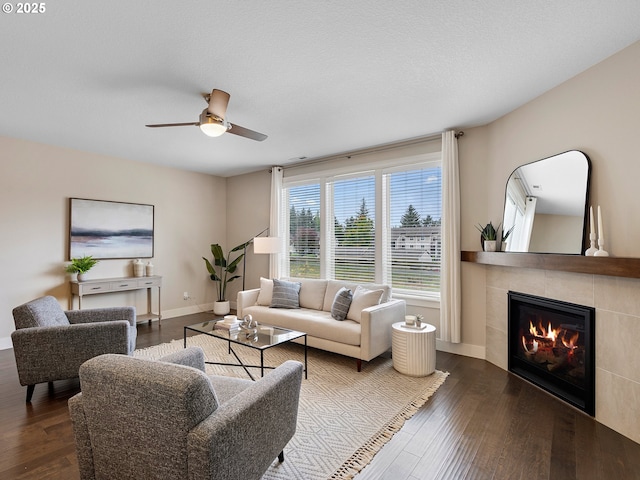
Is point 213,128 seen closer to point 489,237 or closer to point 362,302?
point 362,302

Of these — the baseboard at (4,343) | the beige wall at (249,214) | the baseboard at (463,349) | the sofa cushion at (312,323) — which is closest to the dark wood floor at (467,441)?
the baseboard at (463,349)

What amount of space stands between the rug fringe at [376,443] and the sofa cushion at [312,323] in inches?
33.0

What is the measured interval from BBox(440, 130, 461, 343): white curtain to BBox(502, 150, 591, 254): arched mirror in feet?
1.76

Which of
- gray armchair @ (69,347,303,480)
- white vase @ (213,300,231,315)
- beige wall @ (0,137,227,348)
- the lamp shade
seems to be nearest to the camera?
gray armchair @ (69,347,303,480)

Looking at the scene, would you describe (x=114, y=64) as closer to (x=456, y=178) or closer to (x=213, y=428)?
(x=213, y=428)

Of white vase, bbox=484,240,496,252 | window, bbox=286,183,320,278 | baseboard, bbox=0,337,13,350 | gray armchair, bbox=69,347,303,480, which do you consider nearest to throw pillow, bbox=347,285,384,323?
white vase, bbox=484,240,496,252

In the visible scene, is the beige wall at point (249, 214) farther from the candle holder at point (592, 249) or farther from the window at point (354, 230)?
the candle holder at point (592, 249)

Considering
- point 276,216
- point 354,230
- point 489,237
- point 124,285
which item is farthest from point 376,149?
point 124,285

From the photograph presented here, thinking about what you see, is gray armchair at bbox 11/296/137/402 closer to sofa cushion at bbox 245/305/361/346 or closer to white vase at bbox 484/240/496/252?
sofa cushion at bbox 245/305/361/346

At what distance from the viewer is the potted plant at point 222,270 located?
595 centimetres

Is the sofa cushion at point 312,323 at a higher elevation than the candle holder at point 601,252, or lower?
lower

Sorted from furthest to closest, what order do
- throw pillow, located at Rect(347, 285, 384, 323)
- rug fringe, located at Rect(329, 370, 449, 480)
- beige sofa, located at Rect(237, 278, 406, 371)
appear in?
throw pillow, located at Rect(347, 285, 384, 323) → beige sofa, located at Rect(237, 278, 406, 371) → rug fringe, located at Rect(329, 370, 449, 480)

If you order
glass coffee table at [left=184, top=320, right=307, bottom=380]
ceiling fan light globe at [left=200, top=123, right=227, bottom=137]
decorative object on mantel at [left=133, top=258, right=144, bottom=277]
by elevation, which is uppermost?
ceiling fan light globe at [left=200, top=123, right=227, bottom=137]

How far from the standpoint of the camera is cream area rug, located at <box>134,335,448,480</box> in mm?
1938
